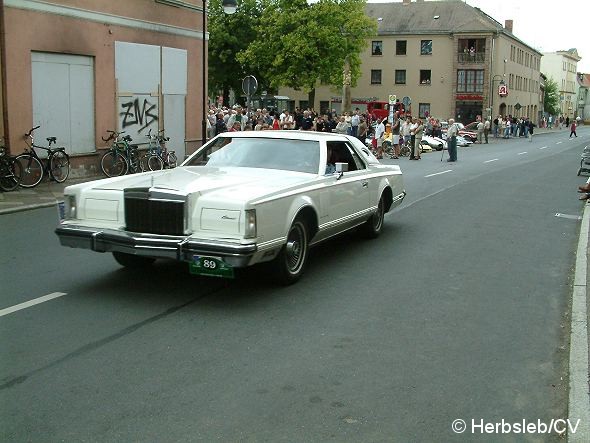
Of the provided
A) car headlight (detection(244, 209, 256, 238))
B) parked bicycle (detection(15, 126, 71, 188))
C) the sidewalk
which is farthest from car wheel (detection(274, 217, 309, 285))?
parked bicycle (detection(15, 126, 71, 188))

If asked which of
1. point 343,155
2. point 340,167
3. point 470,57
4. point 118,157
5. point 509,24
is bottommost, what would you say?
point 118,157

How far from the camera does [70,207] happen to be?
714cm

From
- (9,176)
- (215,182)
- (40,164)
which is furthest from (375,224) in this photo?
(40,164)

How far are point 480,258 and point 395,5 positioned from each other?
72.7 m

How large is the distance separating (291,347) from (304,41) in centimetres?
5517

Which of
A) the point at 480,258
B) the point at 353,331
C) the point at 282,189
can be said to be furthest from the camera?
the point at 480,258

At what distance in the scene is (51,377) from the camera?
478 centimetres

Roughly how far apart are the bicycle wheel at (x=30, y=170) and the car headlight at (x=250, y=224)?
1015 cm

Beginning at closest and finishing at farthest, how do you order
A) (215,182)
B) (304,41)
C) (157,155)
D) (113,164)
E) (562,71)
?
(215,182) < (113,164) < (157,155) < (304,41) < (562,71)

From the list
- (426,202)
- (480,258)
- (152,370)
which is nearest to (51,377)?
(152,370)

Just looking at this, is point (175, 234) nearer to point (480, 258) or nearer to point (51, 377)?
point (51, 377)

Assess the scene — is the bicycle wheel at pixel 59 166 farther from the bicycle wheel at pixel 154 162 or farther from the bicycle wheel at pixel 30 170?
the bicycle wheel at pixel 154 162

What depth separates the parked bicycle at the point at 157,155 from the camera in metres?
18.7

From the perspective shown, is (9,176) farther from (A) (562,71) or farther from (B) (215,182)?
(A) (562,71)
